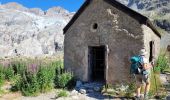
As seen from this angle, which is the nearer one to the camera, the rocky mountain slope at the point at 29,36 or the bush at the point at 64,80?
the bush at the point at 64,80

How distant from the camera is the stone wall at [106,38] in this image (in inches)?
604

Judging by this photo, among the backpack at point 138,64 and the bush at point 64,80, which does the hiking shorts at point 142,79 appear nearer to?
the backpack at point 138,64

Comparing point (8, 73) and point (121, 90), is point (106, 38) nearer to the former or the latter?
point (121, 90)

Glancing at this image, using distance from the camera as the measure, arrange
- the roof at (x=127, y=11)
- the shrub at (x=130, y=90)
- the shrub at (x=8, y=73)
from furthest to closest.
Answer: the shrub at (x=8, y=73), the roof at (x=127, y=11), the shrub at (x=130, y=90)

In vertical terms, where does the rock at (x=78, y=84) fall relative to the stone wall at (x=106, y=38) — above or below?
below

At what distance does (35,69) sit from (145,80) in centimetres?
598

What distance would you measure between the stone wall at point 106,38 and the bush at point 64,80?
69 centimetres

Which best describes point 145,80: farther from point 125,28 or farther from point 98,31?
point 98,31

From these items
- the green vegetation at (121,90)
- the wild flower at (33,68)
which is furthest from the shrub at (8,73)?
the green vegetation at (121,90)

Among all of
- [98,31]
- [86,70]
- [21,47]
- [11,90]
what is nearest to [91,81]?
[86,70]

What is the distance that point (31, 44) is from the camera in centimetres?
7988

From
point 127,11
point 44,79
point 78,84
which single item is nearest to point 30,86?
point 44,79

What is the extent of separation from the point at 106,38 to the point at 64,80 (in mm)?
3118

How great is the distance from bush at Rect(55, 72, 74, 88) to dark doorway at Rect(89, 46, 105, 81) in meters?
1.16
